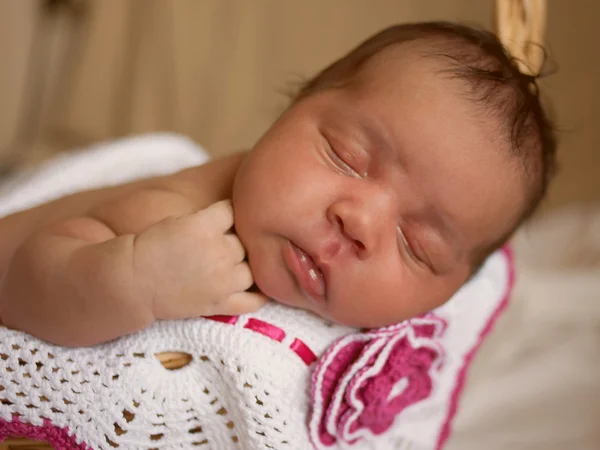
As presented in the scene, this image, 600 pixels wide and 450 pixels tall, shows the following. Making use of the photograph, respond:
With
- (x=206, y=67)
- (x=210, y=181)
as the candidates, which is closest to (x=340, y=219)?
(x=210, y=181)

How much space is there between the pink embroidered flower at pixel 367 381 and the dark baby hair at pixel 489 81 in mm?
165

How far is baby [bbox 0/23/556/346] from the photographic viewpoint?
752mm

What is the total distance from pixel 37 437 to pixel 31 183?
70cm

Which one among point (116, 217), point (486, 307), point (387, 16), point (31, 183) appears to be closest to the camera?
point (116, 217)

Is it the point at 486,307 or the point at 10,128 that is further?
the point at 10,128

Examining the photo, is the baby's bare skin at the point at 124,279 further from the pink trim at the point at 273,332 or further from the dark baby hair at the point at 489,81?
the dark baby hair at the point at 489,81

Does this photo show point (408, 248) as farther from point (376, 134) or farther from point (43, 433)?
point (43, 433)

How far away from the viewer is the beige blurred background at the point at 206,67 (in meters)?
1.91

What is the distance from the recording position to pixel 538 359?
1.45m

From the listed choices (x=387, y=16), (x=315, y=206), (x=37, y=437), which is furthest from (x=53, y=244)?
(x=387, y=16)

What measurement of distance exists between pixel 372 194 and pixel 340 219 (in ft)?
0.18

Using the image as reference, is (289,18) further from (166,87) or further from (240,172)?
(240,172)

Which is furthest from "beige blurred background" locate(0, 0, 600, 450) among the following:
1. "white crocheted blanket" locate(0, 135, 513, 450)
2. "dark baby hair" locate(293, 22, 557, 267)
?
"white crocheted blanket" locate(0, 135, 513, 450)

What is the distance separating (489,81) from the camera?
2.69 feet
